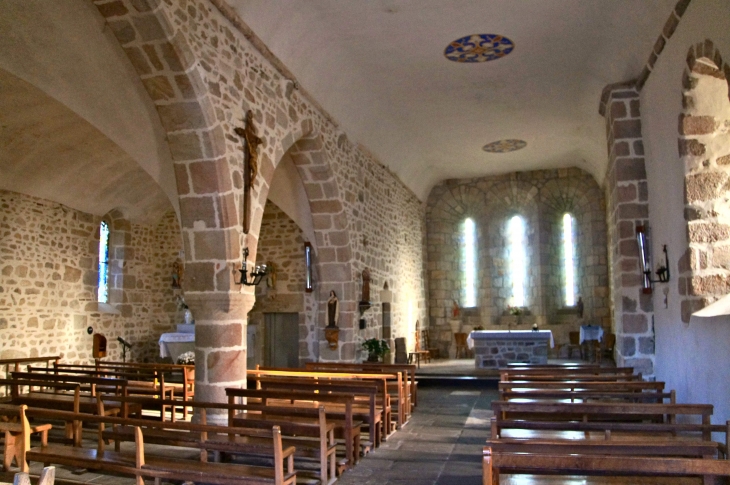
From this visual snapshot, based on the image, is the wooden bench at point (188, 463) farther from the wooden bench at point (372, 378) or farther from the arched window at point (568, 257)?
the arched window at point (568, 257)

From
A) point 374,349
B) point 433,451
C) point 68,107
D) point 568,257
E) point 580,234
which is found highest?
point 68,107

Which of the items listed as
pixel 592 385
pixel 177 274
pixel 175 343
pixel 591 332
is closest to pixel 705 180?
pixel 592 385

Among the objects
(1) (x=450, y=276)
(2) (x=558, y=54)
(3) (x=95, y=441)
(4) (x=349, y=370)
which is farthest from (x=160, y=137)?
(1) (x=450, y=276)

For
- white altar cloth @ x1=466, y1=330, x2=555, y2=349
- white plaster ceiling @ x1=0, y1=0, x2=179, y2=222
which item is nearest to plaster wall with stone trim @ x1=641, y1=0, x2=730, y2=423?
white altar cloth @ x1=466, y1=330, x2=555, y2=349

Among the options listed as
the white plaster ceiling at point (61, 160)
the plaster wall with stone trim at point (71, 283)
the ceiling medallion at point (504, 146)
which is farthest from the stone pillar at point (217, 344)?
the ceiling medallion at point (504, 146)

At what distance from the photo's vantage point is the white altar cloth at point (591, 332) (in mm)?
14945

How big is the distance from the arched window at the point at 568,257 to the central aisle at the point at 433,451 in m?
8.40

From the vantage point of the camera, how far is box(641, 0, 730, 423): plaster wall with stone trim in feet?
17.1

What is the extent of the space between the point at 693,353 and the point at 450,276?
467 inches

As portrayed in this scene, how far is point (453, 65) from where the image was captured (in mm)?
9641

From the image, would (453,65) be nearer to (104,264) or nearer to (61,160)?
(61,160)

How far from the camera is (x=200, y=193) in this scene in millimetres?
6828

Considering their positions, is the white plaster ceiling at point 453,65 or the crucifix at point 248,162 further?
the white plaster ceiling at point 453,65

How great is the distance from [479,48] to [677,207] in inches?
152
